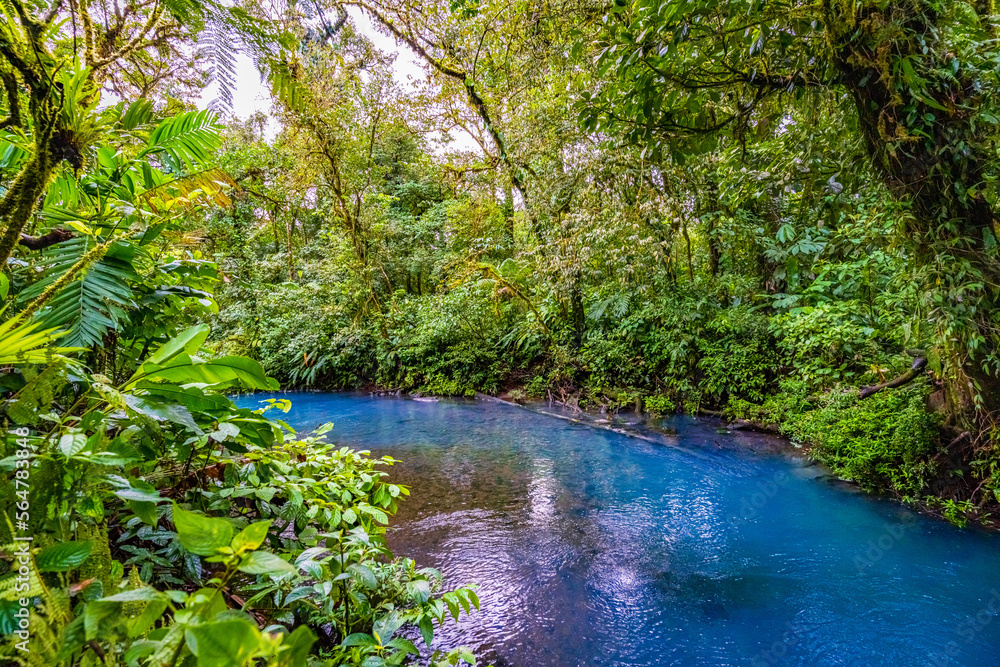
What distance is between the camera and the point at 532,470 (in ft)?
12.7

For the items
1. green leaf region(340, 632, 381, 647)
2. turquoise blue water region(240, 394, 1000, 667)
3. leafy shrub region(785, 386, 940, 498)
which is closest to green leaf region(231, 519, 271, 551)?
green leaf region(340, 632, 381, 647)

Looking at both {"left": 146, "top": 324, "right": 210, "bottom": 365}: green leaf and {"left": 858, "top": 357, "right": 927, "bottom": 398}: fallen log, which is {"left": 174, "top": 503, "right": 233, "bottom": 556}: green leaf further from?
{"left": 858, "top": 357, "right": 927, "bottom": 398}: fallen log

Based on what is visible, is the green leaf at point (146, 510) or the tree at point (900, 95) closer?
the green leaf at point (146, 510)

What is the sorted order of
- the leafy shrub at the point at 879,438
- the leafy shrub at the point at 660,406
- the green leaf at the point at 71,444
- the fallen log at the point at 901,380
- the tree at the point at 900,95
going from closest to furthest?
the green leaf at the point at 71,444
the tree at the point at 900,95
the leafy shrub at the point at 879,438
the fallen log at the point at 901,380
the leafy shrub at the point at 660,406

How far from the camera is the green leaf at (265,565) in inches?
23.6

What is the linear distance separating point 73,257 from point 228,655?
1.36 meters

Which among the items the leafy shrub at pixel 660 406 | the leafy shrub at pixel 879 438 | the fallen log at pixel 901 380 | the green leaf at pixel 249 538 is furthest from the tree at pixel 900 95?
the leafy shrub at pixel 660 406

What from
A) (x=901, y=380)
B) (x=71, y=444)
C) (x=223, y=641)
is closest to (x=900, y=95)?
(x=901, y=380)

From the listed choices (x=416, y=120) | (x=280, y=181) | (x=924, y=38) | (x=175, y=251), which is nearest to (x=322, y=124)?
(x=416, y=120)

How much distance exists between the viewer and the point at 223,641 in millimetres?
489

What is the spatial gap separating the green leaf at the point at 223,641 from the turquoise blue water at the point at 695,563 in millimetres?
1545

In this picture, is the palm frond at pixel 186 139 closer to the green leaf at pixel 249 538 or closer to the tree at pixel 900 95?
the green leaf at pixel 249 538

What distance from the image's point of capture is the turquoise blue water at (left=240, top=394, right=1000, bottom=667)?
69.4 inches

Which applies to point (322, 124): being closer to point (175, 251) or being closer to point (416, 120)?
point (416, 120)
